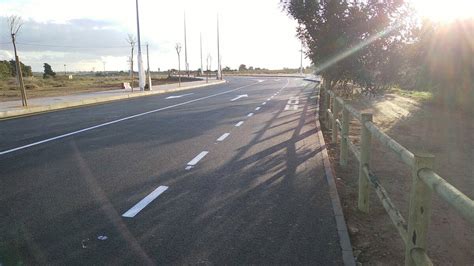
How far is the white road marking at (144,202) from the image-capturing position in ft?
19.1

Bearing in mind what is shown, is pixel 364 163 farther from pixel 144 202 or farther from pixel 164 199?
pixel 144 202

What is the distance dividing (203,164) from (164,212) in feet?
9.69

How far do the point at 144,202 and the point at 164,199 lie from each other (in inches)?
11.4

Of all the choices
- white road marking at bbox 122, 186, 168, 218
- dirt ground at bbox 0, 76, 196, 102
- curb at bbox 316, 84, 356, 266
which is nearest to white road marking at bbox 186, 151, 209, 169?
white road marking at bbox 122, 186, 168, 218

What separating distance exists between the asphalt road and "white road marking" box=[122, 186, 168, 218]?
0.05ft

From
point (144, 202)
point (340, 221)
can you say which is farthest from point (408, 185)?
point (144, 202)

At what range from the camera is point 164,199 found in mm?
6445

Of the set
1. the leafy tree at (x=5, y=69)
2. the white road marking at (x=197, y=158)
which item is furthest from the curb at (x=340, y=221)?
the leafy tree at (x=5, y=69)

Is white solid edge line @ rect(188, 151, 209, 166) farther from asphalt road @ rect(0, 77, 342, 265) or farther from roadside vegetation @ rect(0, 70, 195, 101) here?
roadside vegetation @ rect(0, 70, 195, 101)

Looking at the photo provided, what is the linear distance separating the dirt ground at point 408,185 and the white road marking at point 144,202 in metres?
2.56

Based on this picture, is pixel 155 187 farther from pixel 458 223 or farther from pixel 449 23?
pixel 449 23

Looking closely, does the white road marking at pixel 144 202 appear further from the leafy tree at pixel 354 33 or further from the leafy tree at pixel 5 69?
the leafy tree at pixel 5 69

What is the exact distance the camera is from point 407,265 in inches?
150

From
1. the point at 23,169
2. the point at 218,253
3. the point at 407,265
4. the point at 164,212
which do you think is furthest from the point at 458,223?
the point at 23,169
